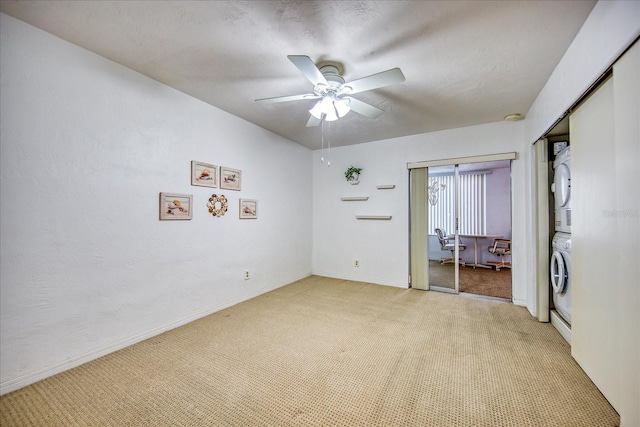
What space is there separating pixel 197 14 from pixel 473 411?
119 inches

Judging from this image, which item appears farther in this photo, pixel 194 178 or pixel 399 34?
pixel 194 178

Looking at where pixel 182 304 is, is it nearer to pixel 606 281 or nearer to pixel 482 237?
pixel 606 281

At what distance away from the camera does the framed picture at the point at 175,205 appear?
8.59 feet

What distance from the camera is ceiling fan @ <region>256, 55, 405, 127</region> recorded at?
181cm

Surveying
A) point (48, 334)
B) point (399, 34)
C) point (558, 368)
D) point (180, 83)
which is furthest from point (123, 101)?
point (558, 368)

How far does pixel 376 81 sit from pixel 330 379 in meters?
2.23

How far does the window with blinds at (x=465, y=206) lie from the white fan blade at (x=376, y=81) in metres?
4.25

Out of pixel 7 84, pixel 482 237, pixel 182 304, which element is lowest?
pixel 182 304

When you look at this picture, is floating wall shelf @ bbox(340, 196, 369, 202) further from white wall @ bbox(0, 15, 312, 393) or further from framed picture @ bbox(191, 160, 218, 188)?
framed picture @ bbox(191, 160, 218, 188)

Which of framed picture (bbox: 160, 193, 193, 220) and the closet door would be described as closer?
the closet door

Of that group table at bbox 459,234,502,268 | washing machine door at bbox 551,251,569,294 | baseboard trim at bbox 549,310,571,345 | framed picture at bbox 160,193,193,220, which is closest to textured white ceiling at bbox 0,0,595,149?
framed picture at bbox 160,193,193,220

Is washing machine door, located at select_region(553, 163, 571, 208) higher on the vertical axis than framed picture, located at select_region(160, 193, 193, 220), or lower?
higher

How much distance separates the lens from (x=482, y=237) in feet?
18.5

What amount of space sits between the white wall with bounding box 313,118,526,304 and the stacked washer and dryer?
775mm
